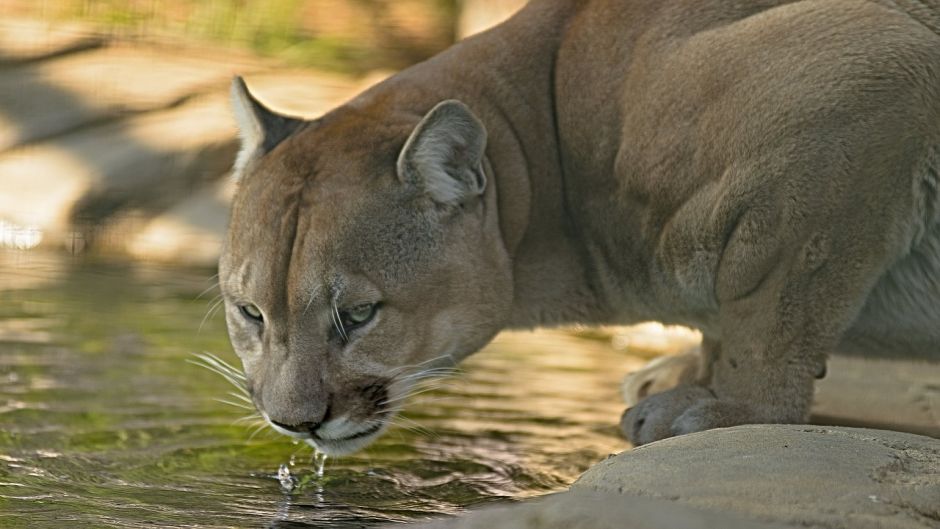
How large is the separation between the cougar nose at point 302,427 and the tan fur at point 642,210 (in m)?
0.02

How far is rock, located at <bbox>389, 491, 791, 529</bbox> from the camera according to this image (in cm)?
268

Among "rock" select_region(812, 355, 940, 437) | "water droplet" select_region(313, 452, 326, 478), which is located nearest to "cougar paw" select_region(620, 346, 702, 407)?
"rock" select_region(812, 355, 940, 437)

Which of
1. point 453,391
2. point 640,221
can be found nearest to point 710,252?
point 640,221

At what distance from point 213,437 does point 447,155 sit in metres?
1.30

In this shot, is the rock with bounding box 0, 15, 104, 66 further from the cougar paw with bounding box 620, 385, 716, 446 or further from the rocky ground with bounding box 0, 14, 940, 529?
the cougar paw with bounding box 620, 385, 716, 446

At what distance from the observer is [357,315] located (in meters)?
4.02

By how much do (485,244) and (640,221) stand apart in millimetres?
463

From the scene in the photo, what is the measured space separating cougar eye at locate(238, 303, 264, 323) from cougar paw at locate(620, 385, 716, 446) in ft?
3.67

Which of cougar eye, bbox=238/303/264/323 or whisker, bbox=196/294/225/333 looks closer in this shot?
cougar eye, bbox=238/303/264/323

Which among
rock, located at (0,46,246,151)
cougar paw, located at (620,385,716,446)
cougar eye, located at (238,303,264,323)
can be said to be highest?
cougar eye, located at (238,303,264,323)

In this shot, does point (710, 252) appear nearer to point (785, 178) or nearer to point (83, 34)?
point (785, 178)

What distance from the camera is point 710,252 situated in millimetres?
4168

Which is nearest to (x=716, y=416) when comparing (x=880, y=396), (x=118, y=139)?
(x=880, y=396)

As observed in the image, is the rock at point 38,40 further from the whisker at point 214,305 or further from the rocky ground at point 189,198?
the whisker at point 214,305
